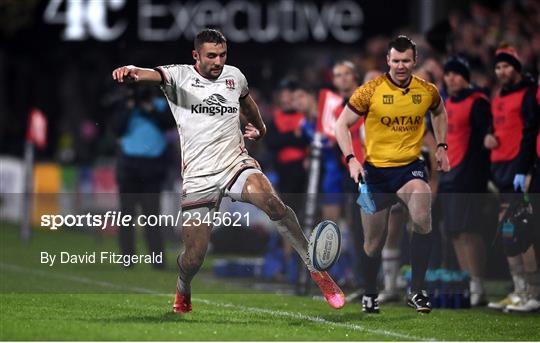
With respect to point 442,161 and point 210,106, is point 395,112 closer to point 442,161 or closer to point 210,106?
point 442,161

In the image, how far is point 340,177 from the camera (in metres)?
17.6

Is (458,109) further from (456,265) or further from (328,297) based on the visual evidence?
(328,297)

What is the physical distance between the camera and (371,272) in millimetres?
14555

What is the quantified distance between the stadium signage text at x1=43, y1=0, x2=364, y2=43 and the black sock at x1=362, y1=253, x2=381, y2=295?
1152 cm

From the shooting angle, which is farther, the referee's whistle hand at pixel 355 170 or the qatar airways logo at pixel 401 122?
the qatar airways logo at pixel 401 122

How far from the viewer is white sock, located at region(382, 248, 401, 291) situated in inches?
614

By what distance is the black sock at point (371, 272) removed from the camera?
14.5m

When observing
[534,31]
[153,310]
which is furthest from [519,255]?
[534,31]

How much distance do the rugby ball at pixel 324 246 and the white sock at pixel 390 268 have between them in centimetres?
195

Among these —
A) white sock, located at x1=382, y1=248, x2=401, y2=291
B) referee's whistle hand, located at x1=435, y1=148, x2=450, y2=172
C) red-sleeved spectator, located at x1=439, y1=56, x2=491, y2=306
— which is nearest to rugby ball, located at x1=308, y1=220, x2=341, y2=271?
referee's whistle hand, located at x1=435, y1=148, x2=450, y2=172

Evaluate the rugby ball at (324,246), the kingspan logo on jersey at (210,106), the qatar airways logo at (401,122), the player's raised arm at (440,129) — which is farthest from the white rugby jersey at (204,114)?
the player's raised arm at (440,129)

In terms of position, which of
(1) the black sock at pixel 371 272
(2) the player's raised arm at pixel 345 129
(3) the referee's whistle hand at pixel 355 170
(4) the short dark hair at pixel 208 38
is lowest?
(1) the black sock at pixel 371 272

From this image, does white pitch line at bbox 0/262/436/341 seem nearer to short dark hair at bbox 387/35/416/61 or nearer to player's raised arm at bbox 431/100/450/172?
player's raised arm at bbox 431/100/450/172

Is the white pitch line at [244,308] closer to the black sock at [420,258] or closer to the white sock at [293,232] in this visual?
the white sock at [293,232]
